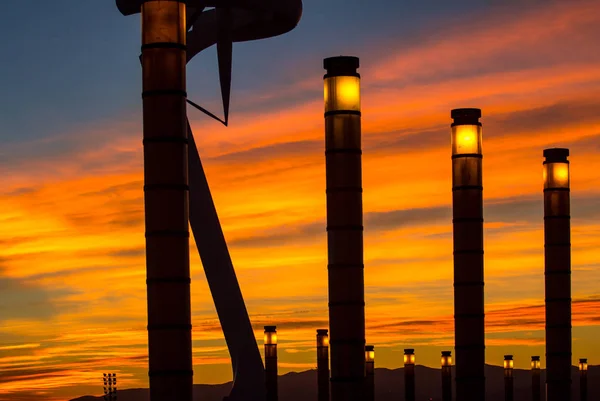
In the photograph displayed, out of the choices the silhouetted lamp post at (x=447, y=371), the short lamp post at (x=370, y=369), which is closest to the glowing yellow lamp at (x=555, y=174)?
the short lamp post at (x=370, y=369)

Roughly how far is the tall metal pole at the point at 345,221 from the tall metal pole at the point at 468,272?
4031 millimetres

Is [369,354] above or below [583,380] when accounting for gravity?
above

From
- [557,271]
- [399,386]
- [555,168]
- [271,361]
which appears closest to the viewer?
[555,168]

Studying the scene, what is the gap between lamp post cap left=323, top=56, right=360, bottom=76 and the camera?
25.4 meters

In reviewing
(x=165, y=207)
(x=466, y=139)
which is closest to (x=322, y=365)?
(x=466, y=139)

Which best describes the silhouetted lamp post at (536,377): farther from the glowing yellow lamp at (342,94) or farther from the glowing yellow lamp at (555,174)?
the glowing yellow lamp at (342,94)

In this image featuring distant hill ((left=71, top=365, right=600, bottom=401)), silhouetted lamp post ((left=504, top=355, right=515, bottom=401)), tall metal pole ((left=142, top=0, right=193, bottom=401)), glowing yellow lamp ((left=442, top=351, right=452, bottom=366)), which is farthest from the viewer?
distant hill ((left=71, top=365, right=600, bottom=401))

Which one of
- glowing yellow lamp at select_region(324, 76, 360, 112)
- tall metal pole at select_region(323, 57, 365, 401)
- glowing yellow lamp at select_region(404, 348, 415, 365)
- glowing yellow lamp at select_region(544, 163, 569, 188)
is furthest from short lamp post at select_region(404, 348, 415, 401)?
glowing yellow lamp at select_region(324, 76, 360, 112)

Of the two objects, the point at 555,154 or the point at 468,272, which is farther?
the point at 555,154

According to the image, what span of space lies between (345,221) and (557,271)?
939 cm

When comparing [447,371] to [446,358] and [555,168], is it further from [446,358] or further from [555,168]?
[555,168]

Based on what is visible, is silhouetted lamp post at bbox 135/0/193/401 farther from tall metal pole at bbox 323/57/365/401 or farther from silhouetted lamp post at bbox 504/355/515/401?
silhouetted lamp post at bbox 504/355/515/401

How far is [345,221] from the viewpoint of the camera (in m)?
25.5

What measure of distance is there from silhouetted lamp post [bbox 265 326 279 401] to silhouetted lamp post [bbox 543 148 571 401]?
21590 millimetres
